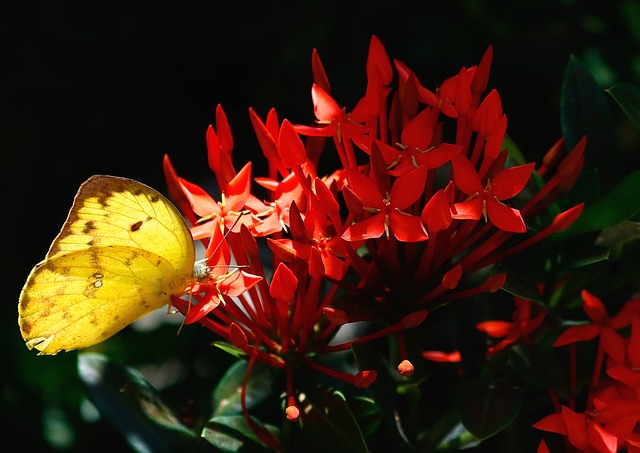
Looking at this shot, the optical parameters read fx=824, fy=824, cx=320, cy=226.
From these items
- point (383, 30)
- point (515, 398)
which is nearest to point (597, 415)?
point (515, 398)

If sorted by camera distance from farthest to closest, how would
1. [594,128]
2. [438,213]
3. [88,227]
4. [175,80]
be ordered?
[175,80] → [594,128] → [88,227] → [438,213]

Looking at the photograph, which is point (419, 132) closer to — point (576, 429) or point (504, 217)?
point (504, 217)

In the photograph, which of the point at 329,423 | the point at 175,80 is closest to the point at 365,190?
the point at 329,423

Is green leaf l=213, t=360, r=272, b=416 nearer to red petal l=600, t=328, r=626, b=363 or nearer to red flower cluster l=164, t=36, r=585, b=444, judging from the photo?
red flower cluster l=164, t=36, r=585, b=444

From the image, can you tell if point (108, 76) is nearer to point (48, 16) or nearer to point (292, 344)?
point (48, 16)

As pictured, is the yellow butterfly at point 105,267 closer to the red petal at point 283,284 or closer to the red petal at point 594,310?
the red petal at point 283,284
